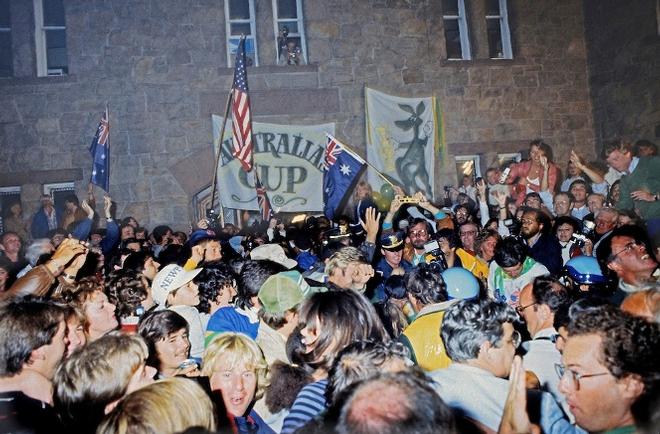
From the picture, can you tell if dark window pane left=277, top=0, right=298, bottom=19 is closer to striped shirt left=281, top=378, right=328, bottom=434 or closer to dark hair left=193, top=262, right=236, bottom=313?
dark hair left=193, top=262, right=236, bottom=313

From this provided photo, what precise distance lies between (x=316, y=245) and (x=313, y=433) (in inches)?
196

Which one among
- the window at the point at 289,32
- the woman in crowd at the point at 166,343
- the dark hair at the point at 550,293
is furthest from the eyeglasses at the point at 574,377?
the window at the point at 289,32

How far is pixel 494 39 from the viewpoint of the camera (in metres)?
11.8

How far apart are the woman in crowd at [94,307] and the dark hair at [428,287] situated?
1919 millimetres

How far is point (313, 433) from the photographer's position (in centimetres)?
177

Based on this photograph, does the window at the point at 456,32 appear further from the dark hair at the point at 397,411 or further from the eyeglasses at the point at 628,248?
the dark hair at the point at 397,411

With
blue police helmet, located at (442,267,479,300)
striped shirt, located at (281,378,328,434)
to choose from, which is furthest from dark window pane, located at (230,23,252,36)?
striped shirt, located at (281,378,328,434)

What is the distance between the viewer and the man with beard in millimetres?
5729

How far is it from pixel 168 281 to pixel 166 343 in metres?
0.87

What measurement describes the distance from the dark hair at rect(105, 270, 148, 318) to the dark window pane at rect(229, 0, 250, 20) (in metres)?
8.39

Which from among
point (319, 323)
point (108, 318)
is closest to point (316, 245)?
point (108, 318)

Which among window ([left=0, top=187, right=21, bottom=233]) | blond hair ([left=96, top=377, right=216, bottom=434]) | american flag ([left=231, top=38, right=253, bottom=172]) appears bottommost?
blond hair ([left=96, top=377, right=216, bottom=434])

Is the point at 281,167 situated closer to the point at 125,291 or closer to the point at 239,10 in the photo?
the point at 239,10

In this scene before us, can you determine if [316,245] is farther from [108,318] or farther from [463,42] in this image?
[463,42]
